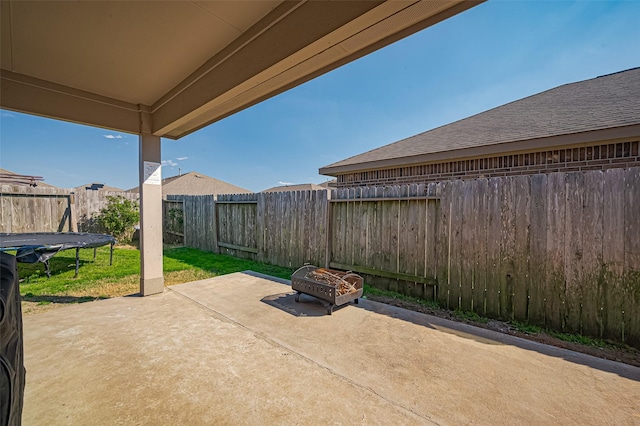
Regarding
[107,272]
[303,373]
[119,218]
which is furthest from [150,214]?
[119,218]

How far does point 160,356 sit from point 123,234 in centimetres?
917

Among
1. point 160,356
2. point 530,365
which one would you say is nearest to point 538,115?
point 530,365

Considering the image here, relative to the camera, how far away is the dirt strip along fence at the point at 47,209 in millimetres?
7719

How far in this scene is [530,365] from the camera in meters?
2.26

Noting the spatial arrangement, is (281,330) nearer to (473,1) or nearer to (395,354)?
(395,354)

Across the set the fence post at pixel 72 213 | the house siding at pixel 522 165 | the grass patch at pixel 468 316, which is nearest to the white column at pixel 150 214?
the grass patch at pixel 468 316

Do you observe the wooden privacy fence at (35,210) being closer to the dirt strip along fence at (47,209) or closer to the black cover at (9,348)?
the dirt strip along fence at (47,209)

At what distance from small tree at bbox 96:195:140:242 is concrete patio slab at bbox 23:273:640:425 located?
7033 mm

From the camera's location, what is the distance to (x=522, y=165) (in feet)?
16.9

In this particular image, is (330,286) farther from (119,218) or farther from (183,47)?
(119,218)

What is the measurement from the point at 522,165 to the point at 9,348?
22.0ft

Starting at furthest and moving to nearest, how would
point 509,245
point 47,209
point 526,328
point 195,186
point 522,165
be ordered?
point 195,186, point 47,209, point 522,165, point 509,245, point 526,328

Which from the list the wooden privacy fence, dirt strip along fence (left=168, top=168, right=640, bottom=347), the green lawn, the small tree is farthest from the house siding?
the wooden privacy fence

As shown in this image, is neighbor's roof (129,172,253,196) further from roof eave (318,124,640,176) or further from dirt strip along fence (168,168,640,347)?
dirt strip along fence (168,168,640,347)
